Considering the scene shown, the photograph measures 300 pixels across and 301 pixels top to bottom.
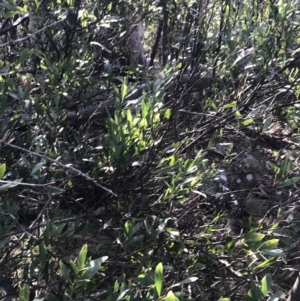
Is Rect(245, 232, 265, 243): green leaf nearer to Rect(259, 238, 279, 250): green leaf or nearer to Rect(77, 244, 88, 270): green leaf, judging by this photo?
Rect(259, 238, 279, 250): green leaf

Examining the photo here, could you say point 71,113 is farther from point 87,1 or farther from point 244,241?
point 244,241

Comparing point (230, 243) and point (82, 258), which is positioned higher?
point (82, 258)

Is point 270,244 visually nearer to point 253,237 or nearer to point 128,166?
point 253,237

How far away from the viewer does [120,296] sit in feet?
4.69

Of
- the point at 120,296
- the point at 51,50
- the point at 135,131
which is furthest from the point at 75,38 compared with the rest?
the point at 120,296

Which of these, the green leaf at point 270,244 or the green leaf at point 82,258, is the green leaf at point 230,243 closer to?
the green leaf at point 270,244

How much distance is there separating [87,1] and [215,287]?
69.3 inches

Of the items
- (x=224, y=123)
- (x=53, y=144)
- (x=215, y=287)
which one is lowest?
(x=215, y=287)

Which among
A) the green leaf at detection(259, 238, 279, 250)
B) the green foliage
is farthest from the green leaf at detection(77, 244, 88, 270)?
the green leaf at detection(259, 238, 279, 250)

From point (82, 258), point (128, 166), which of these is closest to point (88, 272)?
point (82, 258)

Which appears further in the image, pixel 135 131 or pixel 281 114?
pixel 281 114

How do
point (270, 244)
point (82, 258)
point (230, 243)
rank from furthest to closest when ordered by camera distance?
1. point (230, 243)
2. point (270, 244)
3. point (82, 258)

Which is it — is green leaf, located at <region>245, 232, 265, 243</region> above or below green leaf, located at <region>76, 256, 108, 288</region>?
below

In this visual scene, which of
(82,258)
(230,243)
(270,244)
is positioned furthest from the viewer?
(230,243)
